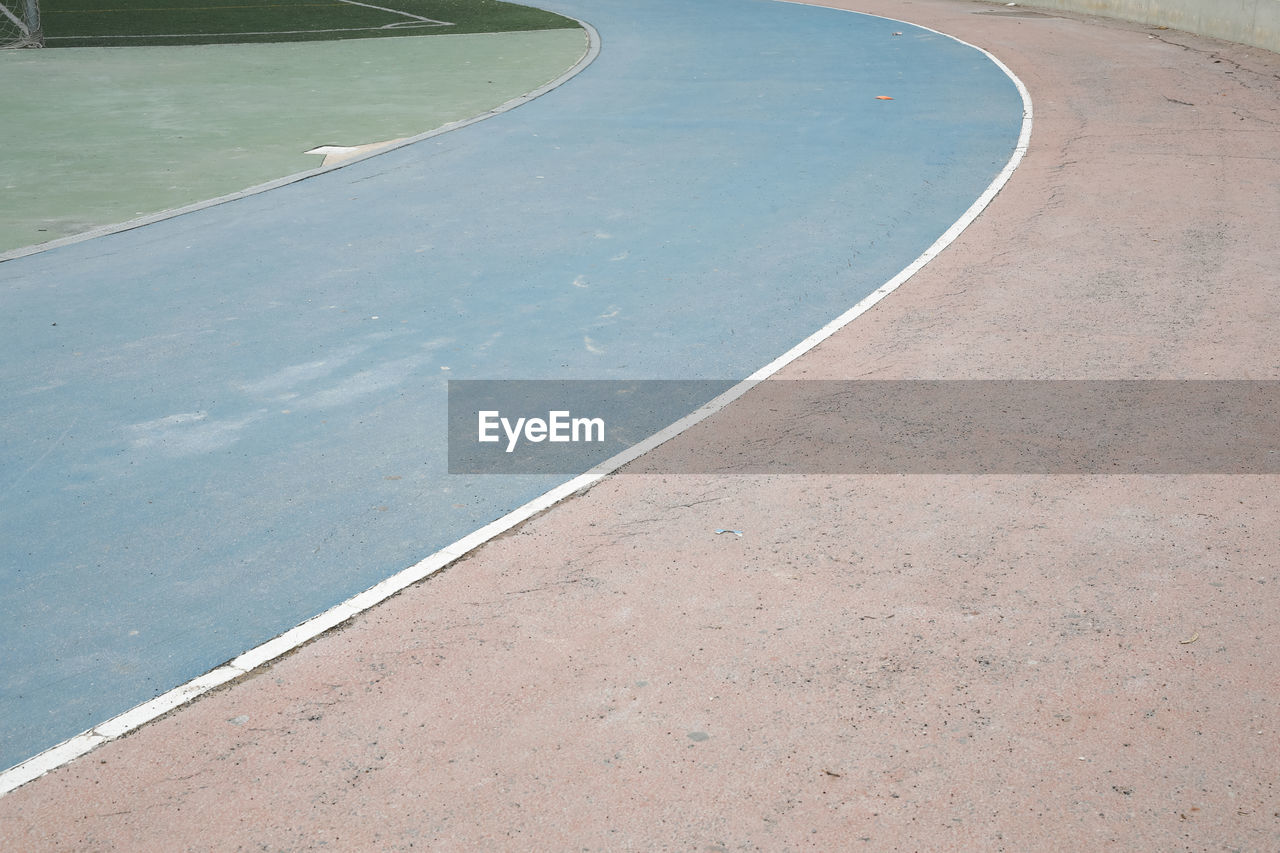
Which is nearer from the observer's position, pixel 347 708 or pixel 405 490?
pixel 347 708

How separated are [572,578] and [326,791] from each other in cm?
182

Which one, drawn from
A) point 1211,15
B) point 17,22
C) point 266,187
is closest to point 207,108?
point 266,187

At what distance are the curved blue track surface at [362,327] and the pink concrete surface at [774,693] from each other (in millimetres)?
700

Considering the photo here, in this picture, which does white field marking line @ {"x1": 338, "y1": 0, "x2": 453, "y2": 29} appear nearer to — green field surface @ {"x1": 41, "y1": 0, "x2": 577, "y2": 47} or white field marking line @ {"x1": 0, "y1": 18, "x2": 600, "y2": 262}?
green field surface @ {"x1": 41, "y1": 0, "x2": 577, "y2": 47}

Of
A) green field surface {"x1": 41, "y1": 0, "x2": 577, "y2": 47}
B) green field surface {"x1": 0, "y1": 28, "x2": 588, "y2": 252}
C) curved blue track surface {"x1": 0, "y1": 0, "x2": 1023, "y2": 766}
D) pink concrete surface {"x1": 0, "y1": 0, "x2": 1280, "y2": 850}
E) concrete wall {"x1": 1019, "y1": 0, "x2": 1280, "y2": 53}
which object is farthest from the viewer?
green field surface {"x1": 41, "y1": 0, "x2": 577, "y2": 47}

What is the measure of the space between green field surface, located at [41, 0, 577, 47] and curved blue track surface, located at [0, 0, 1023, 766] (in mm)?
8856

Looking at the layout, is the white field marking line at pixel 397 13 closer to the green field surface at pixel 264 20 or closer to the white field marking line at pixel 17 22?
the green field surface at pixel 264 20

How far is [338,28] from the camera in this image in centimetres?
2489

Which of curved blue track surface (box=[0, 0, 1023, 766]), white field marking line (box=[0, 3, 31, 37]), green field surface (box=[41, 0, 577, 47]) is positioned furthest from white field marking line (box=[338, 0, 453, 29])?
curved blue track surface (box=[0, 0, 1023, 766])

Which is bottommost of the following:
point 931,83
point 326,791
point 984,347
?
point 326,791

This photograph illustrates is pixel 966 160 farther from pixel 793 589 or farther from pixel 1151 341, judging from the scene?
pixel 793 589

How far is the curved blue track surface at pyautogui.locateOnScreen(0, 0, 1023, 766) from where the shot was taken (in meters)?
5.96

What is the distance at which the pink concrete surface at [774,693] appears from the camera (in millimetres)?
4309

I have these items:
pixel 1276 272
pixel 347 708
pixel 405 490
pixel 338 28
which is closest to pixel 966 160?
pixel 1276 272
